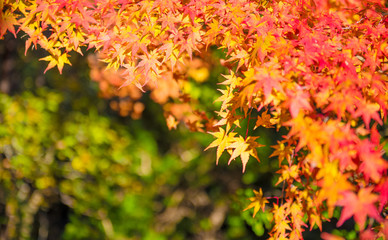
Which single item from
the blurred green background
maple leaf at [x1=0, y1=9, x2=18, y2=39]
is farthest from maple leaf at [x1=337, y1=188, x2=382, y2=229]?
the blurred green background

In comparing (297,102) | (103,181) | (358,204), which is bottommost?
(103,181)

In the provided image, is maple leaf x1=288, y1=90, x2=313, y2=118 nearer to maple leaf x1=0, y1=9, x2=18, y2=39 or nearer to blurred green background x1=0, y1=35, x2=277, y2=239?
maple leaf x1=0, y1=9, x2=18, y2=39

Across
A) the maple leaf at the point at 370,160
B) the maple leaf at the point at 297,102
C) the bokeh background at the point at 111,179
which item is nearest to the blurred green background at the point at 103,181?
the bokeh background at the point at 111,179

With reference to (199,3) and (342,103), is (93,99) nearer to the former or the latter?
(199,3)

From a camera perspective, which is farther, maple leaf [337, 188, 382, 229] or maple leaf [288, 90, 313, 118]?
maple leaf [288, 90, 313, 118]

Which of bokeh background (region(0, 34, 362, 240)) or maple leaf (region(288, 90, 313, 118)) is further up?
maple leaf (region(288, 90, 313, 118))

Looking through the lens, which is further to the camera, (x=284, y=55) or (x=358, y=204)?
(x=284, y=55)

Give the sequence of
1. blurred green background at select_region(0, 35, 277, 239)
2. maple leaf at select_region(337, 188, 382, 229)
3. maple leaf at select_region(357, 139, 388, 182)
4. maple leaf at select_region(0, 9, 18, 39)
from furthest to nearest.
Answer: blurred green background at select_region(0, 35, 277, 239), maple leaf at select_region(0, 9, 18, 39), maple leaf at select_region(357, 139, 388, 182), maple leaf at select_region(337, 188, 382, 229)

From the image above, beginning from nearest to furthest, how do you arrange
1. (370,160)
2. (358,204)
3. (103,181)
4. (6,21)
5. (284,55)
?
(358,204)
(370,160)
(284,55)
(6,21)
(103,181)

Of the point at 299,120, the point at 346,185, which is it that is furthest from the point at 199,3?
the point at 346,185

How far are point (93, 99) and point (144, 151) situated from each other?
94.7 inches

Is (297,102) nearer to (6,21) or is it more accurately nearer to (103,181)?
(6,21)

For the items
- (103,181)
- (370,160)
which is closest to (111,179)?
(103,181)

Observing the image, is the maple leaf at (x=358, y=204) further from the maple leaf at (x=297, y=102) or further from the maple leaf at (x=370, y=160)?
the maple leaf at (x=297, y=102)
